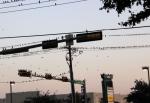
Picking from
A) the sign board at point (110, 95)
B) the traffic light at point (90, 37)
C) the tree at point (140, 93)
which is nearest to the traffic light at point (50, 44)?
the traffic light at point (90, 37)

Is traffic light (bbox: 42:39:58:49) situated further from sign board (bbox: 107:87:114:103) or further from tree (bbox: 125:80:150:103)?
tree (bbox: 125:80:150:103)

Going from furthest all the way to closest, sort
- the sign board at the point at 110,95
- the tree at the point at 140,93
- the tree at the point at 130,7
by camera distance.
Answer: the tree at the point at 140,93 → the sign board at the point at 110,95 → the tree at the point at 130,7

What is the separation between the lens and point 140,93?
7162 centimetres

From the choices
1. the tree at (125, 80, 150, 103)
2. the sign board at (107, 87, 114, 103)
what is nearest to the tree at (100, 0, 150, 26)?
the sign board at (107, 87, 114, 103)

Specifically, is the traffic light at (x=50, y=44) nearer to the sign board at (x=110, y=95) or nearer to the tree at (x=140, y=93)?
the sign board at (x=110, y=95)

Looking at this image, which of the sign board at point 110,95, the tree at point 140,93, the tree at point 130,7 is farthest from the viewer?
the tree at point 140,93

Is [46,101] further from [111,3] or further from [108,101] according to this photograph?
[111,3]

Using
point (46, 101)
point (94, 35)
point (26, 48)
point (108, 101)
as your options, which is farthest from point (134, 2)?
point (46, 101)

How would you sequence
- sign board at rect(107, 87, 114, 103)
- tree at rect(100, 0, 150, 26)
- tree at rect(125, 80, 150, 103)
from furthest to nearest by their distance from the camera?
tree at rect(125, 80, 150, 103) → sign board at rect(107, 87, 114, 103) → tree at rect(100, 0, 150, 26)

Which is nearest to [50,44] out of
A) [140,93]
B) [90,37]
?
[90,37]

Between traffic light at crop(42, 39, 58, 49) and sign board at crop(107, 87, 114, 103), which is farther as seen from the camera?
sign board at crop(107, 87, 114, 103)

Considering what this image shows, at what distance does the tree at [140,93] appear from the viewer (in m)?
69.1

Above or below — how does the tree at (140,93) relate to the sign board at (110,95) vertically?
below

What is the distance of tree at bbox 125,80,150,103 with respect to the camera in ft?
227
